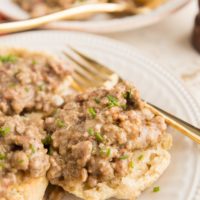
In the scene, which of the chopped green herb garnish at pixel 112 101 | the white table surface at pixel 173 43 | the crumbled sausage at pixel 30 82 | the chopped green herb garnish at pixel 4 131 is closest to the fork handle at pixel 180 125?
the chopped green herb garnish at pixel 112 101

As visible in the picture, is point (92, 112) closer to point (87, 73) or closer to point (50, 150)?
point (50, 150)

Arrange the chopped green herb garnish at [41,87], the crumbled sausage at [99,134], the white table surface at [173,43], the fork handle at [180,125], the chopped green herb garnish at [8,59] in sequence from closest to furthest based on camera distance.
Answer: the crumbled sausage at [99,134] → the fork handle at [180,125] → the chopped green herb garnish at [41,87] → the chopped green herb garnish at [8,59] → the white table surface at [173,43]

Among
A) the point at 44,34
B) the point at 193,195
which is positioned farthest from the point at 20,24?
the point at 193,195

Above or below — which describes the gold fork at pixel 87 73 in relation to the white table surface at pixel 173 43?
below

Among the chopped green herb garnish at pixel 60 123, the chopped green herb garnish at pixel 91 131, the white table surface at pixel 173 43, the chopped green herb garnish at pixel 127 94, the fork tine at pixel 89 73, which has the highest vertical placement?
the white table surface at pixel 173 43

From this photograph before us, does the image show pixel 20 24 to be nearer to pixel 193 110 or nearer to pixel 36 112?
pixel 36 112

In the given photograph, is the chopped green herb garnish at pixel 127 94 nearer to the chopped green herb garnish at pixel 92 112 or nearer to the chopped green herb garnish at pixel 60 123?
the chopped green herb garnish at pixel 92 112

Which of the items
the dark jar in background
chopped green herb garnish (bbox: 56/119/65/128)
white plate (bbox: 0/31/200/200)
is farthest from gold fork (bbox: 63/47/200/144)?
the dark jar in background

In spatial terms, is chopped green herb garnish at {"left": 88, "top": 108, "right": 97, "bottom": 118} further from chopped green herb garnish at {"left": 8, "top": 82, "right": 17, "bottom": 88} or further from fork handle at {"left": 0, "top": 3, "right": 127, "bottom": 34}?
fork handle at {"left": 0, "top": 3, "right": 127, "bottom": 34}
